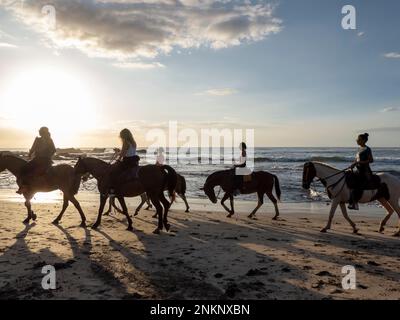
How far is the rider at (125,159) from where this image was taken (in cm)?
1039

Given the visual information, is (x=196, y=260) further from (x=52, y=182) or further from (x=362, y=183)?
(x=362, y=183)

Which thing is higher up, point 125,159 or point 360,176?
point 125,159

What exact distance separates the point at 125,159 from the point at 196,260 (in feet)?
14.8

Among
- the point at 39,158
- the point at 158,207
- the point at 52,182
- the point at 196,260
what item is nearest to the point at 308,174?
the point at 158,207

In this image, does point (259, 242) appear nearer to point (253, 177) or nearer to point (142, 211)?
point (253, 177)

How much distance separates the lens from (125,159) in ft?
34.7

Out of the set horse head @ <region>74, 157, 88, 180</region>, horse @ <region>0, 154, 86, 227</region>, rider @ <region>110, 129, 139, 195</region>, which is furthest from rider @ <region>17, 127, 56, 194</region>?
rider @ <region>110, 129, 139, 195</region>

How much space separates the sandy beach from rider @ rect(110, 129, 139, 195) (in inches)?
65.5

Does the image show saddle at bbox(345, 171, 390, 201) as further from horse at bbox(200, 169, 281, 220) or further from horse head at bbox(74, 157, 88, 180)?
horse head at bbox(74, 157, 88, 180)

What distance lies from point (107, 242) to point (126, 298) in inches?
A: 153

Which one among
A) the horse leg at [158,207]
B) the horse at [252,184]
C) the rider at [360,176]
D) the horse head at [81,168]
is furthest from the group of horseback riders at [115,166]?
the horse at [252,184]

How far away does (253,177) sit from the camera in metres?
14.8

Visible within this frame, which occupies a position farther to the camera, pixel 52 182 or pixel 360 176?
pixel 52 182

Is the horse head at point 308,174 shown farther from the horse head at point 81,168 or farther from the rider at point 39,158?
the rider at point 39,158
